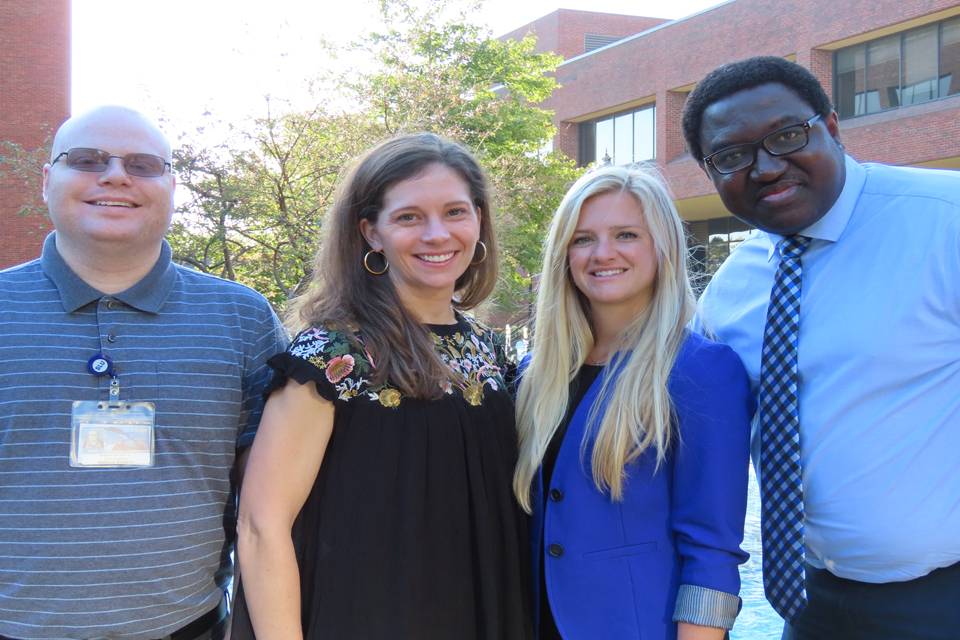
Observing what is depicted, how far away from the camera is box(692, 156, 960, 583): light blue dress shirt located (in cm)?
208

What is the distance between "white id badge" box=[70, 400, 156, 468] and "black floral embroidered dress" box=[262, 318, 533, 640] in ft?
1.40

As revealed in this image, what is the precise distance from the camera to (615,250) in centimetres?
232

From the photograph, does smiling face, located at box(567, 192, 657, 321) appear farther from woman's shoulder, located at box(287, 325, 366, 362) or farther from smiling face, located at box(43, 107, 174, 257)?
smiling face, located at box(43, 107, 174, 257)

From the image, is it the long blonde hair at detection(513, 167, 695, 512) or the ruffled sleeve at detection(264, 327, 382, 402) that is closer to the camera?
the ruffled sleeve at detection(264, 327, 382, 402)

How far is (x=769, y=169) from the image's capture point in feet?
7.61

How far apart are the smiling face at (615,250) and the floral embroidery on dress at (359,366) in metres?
0.45

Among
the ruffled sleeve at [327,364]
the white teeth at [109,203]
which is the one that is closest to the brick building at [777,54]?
the ruffled sleeve at [327,364]

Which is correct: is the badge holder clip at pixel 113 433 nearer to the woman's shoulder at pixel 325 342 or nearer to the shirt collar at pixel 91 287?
the shirt collar at pixel 91 287

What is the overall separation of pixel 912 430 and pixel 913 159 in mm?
19713

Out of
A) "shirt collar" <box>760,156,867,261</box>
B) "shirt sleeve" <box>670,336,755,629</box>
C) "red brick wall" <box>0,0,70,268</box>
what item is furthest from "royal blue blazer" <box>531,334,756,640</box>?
"red brick wall" <box>0,0,70,268</box>

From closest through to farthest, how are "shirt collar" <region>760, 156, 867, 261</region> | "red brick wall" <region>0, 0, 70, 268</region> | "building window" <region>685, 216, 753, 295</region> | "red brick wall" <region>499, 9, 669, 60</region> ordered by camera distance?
"shirt collar" <region>760, 156, 867, 261</region> → "red brick wall" <region>0, 0, 70, 268</region> → "building window" <region>685, 216, 753, 295</region> → "red brick wall" <region>499, 9, 669, 60</region>

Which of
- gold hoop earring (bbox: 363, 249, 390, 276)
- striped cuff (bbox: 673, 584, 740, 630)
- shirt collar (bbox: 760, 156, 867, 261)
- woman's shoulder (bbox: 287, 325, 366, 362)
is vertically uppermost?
shirt collar (bbox: 760, 156, 867, 261)

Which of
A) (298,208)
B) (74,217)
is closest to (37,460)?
(74,217)

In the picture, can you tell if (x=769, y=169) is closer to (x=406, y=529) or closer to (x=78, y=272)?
(x=406, y=529)
